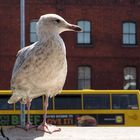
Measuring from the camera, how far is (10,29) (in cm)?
3155

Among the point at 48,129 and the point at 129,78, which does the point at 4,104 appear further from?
the point at 48,129

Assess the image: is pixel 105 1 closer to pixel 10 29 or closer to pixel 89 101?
pixel 10 29

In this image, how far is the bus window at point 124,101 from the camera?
20.1 m

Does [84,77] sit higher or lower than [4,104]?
higher

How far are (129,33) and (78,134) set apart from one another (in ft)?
95.3

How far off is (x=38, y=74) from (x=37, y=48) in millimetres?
203

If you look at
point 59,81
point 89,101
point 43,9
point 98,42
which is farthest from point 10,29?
point 59,81

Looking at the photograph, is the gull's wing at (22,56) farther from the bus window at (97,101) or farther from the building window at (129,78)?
the building window at (129,78)

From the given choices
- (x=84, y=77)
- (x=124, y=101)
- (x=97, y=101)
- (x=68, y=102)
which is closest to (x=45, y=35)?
(x=68, y=102)

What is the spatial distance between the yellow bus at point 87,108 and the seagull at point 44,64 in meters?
14.6

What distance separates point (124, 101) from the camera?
2030 centimetres

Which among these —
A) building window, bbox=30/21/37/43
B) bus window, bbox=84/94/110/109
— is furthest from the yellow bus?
building window, bbox=30/21/37/43

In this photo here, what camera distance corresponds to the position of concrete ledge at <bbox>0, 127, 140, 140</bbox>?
4.05m

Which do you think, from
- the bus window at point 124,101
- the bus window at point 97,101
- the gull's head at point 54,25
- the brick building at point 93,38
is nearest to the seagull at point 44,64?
the gull's head at point 54,25
